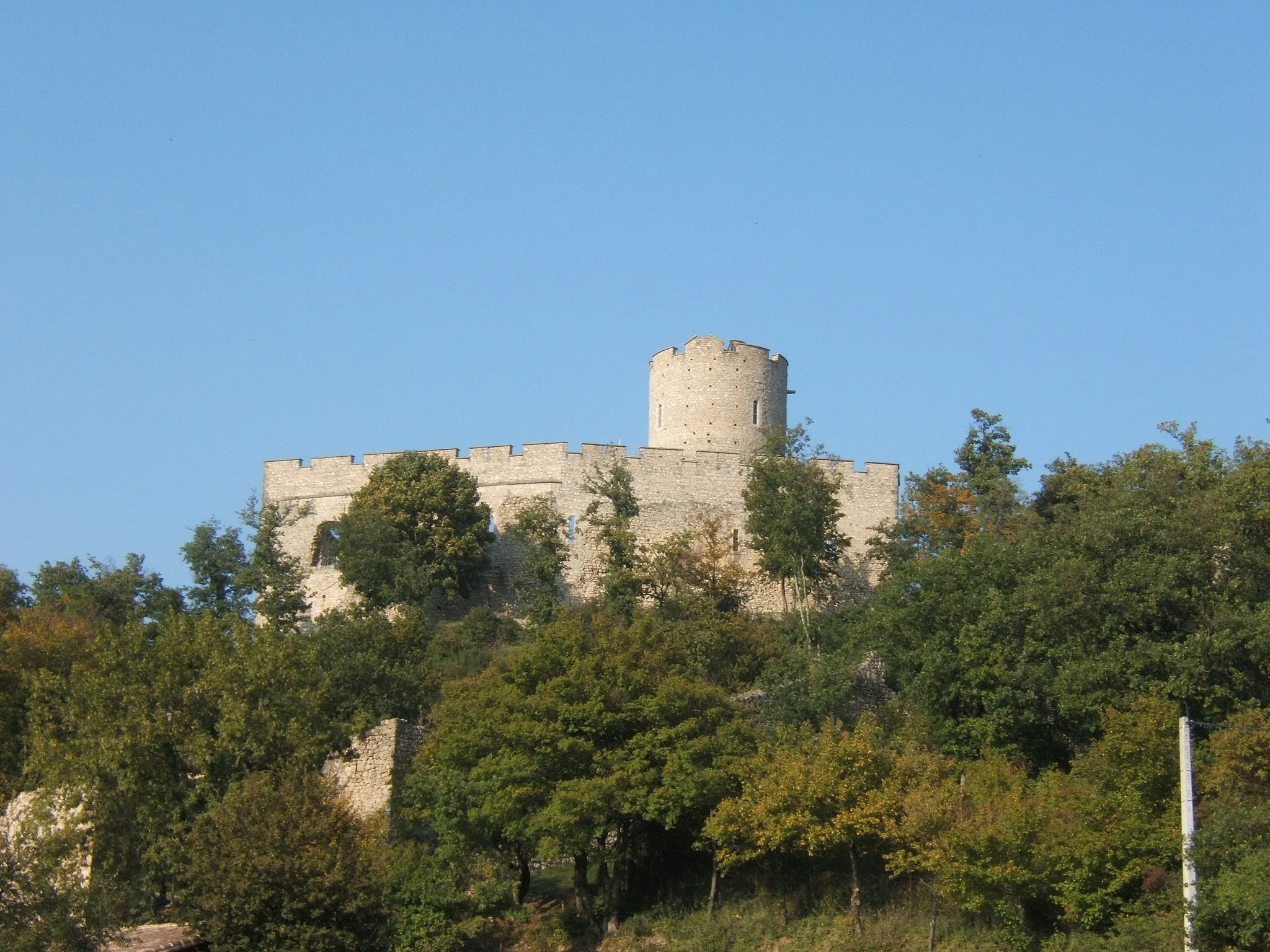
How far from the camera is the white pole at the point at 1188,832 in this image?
21763mm

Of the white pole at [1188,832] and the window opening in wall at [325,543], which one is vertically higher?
the window opening in wall at [325,543]

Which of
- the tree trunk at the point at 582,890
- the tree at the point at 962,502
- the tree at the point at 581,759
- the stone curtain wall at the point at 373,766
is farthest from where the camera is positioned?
the tree at the point at 962,502

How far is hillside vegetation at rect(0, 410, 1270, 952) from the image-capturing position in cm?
2302

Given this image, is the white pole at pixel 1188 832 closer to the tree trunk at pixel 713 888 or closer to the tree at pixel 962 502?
the tree trunk at pixel 713 888

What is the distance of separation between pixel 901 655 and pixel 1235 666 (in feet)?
19.1

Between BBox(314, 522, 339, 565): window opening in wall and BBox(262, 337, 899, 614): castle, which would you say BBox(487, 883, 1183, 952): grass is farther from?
BBox(314, 522, 339, 565): window opening in wall

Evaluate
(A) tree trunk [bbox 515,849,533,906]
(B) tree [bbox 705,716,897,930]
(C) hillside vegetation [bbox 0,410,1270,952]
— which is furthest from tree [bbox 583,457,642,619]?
(B) tree [bbox 705,716,897,930]

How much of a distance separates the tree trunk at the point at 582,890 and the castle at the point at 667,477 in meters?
19.0

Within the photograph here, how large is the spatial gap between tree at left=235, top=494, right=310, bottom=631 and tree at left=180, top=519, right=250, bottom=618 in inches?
8.6

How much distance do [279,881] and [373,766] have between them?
4.97 metres

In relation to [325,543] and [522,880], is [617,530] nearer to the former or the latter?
[325,543]

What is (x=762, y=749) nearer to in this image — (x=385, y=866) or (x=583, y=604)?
(x=385, y=866)

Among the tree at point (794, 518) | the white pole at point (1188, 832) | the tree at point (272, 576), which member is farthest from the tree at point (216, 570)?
the white pole at point (1188, 832)

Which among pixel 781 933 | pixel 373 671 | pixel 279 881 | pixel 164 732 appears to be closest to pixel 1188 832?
pixel 781 933
